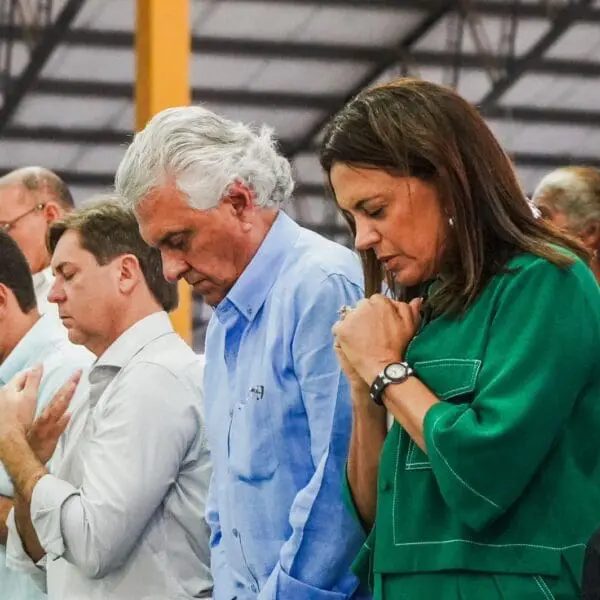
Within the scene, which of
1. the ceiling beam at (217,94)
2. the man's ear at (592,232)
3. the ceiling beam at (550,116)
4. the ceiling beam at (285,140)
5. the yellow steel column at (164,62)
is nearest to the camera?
the man's ear at (592,232)

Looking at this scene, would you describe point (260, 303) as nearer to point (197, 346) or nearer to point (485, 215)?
point (485, 215)

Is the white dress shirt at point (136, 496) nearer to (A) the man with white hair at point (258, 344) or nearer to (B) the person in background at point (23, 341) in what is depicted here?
(A) the man with white hair at point (258, 344)

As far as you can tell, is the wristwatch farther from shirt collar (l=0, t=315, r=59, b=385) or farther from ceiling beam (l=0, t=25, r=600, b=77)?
ceiling beam (l=0, t=25, r=600, b=77)

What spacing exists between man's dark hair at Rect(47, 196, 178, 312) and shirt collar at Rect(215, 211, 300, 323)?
A: 60cm

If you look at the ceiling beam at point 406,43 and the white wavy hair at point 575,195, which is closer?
the white wavy hair at point 575,195

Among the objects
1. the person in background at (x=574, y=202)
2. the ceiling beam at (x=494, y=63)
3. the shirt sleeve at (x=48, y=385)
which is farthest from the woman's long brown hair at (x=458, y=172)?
the ceiling beam at (x=494, y=63)

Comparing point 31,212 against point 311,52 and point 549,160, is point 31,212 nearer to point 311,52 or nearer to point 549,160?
point 311,52

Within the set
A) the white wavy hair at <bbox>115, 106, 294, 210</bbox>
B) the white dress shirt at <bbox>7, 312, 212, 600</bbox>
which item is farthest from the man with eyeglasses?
the white wavy hair at <bbox>115, 106, 294, 210</bbox>

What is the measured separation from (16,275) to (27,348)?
0.65ft

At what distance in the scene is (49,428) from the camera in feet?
10.7

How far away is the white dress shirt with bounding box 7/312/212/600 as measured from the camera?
2842 mm

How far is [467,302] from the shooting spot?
6.67 ft

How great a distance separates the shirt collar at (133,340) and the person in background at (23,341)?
43 centimetres

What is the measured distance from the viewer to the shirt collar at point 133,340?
10.1 ft
